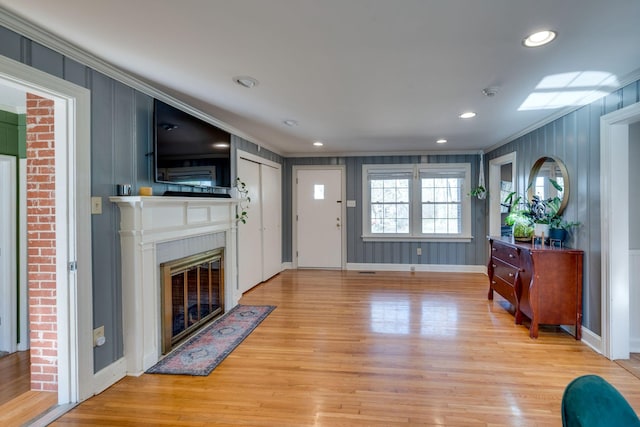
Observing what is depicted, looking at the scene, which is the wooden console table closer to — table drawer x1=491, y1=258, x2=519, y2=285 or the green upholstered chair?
table drawer x1=491, y1=258, x2=519, y2=285

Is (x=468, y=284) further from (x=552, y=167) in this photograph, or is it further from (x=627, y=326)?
(x=627, y=326)

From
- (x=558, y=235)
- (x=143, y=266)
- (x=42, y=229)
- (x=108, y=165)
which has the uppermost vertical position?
(x=108, y=165)

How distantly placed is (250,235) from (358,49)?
3498 millimetres

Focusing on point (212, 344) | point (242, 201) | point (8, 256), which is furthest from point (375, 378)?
point (8, 256)

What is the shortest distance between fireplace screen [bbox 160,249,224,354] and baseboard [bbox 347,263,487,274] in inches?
128

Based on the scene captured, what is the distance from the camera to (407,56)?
2.17 metres

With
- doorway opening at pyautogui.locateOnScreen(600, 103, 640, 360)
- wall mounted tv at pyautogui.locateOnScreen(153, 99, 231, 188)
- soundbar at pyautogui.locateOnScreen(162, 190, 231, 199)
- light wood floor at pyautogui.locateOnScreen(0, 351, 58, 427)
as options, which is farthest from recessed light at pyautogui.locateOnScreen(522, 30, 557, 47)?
light wood floor at pyautogui.locateOnScreen(0, 351, 58, 427)

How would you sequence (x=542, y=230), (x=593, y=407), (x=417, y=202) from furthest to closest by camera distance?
(x=417, y=202)
(x=542, y=230)
(x=593, y=407)

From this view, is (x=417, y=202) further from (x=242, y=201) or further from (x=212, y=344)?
(x=212, y=344)

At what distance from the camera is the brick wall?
7.03ft

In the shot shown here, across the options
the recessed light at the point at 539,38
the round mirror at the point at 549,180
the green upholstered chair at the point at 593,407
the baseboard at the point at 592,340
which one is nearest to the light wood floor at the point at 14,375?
the green upholstered chair at the point at 593,407

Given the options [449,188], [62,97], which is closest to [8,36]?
[62,97]

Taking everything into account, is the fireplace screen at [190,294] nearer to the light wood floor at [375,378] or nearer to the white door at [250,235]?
the light wood floor at [375,378]

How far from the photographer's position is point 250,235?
503cm
